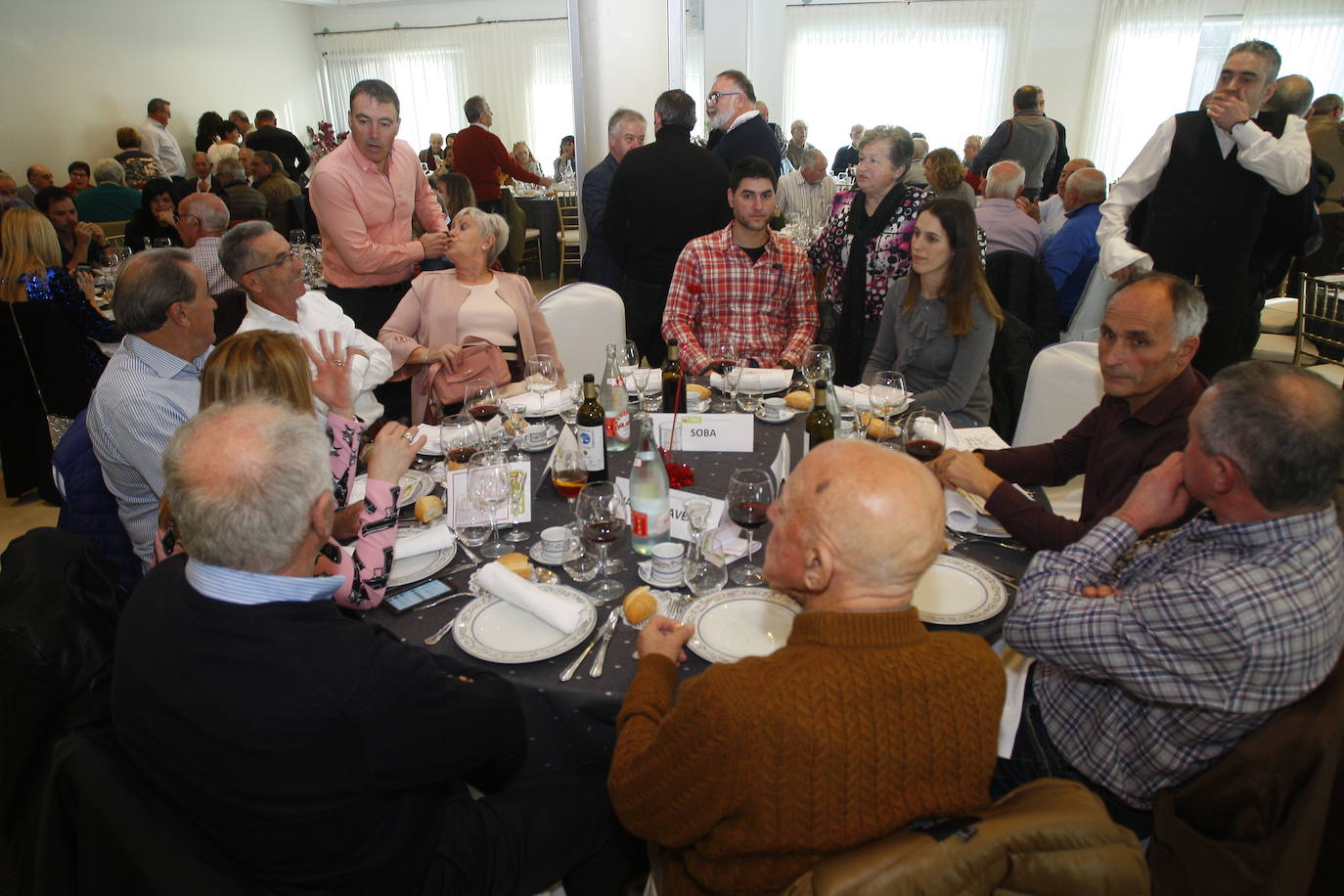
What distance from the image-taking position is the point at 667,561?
5.46 ft

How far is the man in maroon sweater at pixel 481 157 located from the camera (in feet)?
23.4

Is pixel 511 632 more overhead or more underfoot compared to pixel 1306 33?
more underfoot

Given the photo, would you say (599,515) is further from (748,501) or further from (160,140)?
(160,140)

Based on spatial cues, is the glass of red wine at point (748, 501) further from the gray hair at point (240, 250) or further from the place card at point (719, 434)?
the gray hair at point (240, 250)

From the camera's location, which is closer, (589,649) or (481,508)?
(589,649)

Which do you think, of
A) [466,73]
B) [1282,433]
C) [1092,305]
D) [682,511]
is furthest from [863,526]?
[466,73]

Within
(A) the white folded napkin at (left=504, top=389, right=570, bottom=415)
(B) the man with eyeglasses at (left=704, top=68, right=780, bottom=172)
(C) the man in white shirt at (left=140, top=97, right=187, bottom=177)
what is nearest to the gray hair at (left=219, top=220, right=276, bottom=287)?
(A) the white folded napkin at (left=504, top=389, right=570, bottom=415)

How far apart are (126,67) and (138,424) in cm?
1217

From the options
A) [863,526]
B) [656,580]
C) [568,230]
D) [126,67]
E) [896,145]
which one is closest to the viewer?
[863,526]

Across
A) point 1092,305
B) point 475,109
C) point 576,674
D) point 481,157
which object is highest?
point 475,109

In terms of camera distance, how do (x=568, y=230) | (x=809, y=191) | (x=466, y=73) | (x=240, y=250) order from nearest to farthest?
(x=240, y=250) < (x=809, y=191) < (x=568, y=230) < (x=466, y=73)

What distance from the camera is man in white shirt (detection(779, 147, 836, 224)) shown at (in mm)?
7113

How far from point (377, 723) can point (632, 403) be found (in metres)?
1.75

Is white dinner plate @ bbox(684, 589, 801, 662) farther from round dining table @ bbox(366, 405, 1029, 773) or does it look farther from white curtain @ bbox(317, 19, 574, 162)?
white curtain @ bbox(317, 19, 574, 162)
